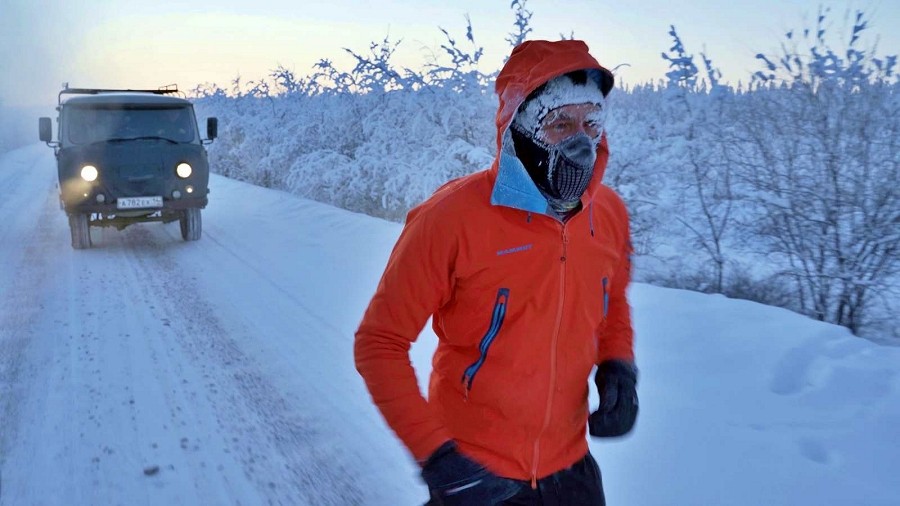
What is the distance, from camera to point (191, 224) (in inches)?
375

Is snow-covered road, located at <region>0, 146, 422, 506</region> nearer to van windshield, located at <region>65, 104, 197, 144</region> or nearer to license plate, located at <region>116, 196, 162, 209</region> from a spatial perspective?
license plate, located at <region>116, 196, 162, 209</region>

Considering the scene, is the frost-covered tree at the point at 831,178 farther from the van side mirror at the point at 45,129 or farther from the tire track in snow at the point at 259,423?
the van side mirror at the point at 45,129

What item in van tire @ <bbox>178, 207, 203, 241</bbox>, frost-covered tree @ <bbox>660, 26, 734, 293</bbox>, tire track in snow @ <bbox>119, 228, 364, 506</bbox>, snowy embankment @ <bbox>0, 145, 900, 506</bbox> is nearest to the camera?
snowy embankment @ <bbox>0, 145, 900, 506</bbox>

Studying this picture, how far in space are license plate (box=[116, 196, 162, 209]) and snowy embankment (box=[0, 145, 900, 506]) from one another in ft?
7.81

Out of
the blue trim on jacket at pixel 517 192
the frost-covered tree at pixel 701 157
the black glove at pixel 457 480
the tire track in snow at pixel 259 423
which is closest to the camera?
the black glove at pixel 457 480

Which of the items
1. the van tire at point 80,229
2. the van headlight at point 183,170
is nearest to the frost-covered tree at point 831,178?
the van headlight at point 183,170

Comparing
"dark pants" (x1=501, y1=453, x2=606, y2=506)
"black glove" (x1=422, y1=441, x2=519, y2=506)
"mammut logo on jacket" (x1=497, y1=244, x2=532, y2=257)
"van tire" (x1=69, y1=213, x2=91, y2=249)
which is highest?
"mammut logo on jacket" (x1=497, y1=244, x2=532, y2=257)

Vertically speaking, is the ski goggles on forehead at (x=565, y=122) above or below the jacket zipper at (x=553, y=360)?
above

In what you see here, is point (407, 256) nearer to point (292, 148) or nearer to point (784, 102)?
point (784, 102)

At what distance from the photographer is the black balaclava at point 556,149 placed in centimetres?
162

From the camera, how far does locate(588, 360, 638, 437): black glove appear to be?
181 centimetres

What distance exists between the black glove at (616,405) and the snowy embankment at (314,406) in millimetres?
1304

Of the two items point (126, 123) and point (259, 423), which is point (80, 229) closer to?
point (126, 123)

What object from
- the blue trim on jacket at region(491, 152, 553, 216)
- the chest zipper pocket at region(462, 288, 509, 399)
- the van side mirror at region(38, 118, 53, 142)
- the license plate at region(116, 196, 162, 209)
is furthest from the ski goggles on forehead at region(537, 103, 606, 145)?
the van side mirror at region(38, 118, 53, 142)
